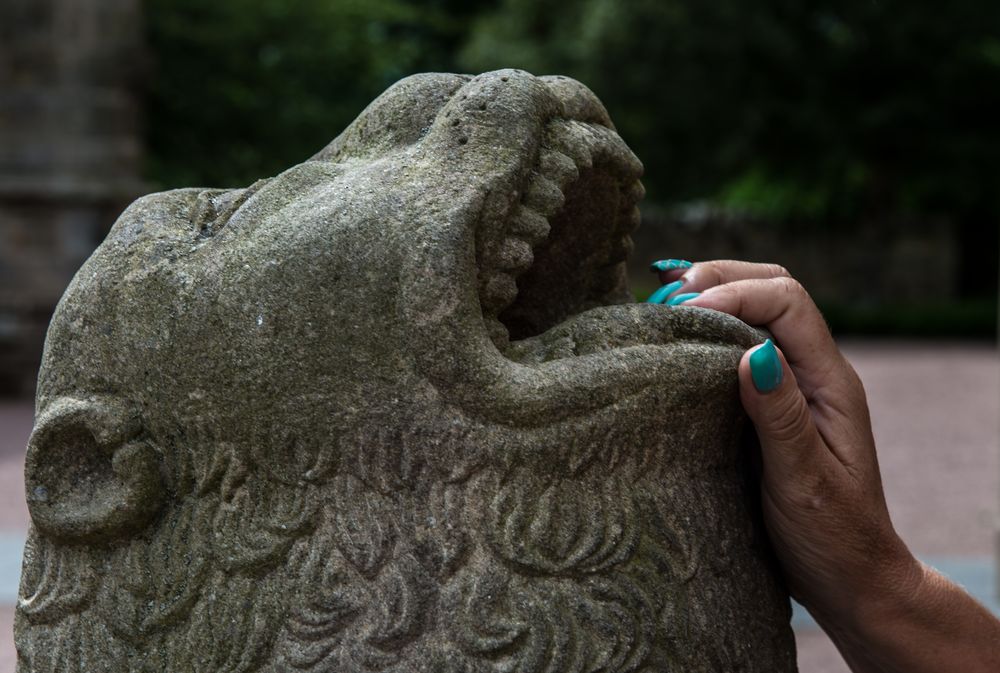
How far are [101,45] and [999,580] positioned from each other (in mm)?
8511

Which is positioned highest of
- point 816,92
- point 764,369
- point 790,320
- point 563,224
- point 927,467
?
point 816,92

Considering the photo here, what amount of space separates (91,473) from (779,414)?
102 cm

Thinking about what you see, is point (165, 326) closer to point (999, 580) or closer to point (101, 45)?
point (999, 580)

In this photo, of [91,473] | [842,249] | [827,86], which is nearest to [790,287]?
[91,473]

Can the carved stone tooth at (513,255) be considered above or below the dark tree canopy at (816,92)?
below

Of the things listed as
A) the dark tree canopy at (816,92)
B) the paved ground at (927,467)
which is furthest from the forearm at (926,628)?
the dark tree canopy at (816,92)

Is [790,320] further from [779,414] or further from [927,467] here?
[927,467]

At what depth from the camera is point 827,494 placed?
76.9 inches

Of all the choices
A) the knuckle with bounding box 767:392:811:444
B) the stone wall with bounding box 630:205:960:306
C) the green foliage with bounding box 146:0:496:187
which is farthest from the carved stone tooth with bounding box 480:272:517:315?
the stone wall with bounding box 630:205:960:306

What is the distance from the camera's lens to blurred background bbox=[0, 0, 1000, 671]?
10805mm

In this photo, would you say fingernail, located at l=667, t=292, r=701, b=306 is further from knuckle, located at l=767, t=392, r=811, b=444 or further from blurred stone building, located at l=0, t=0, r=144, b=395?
blurred stone building, located at l=0, t=0, r=144, b=395

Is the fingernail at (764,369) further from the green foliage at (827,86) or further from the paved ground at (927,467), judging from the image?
the green foliage at (827,86)

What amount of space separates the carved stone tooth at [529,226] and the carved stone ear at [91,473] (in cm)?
62

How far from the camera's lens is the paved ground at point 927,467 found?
17.7 ft
